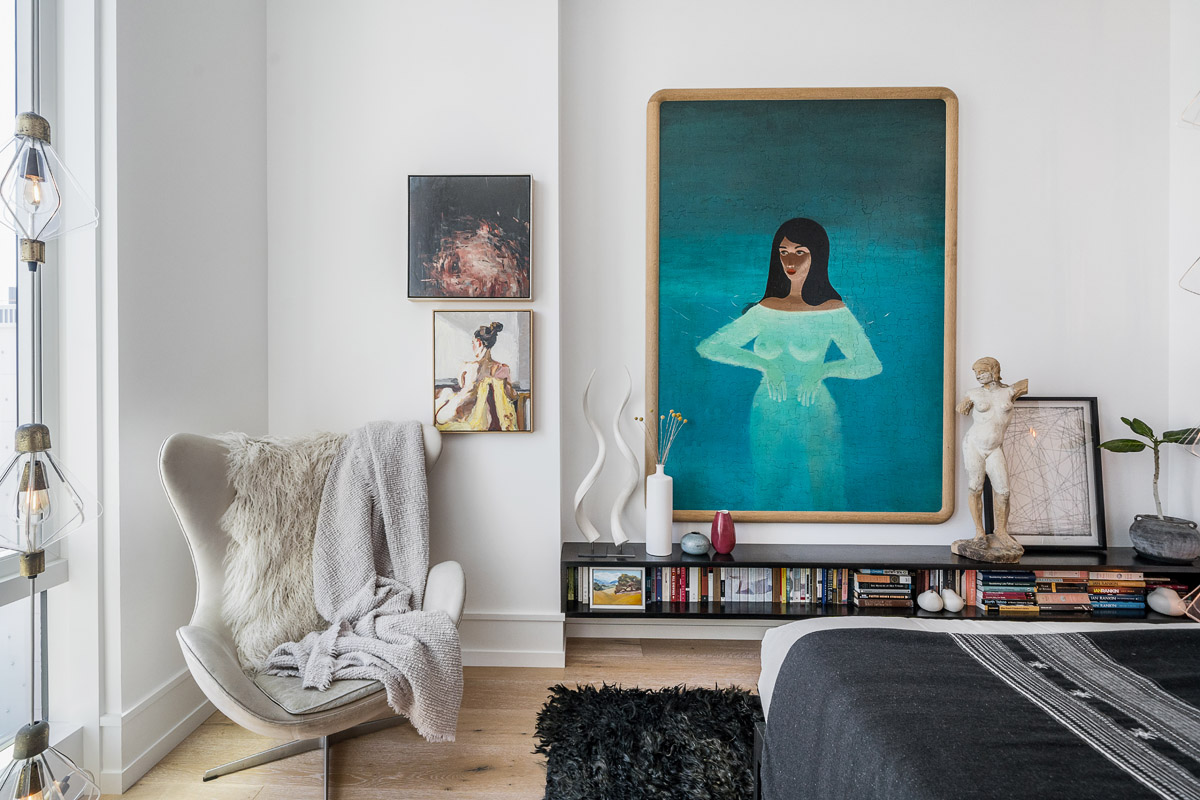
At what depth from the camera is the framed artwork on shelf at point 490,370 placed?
7.86 feet

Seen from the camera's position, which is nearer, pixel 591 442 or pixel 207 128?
pixel 207 128

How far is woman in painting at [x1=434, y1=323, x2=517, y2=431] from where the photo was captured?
7.86 feet

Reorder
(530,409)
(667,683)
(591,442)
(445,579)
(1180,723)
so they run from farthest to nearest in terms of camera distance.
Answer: (591,442) → (530,409) → (667,683) → (445,579) → (1180,723)

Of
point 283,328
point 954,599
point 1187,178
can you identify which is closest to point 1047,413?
point 954,599

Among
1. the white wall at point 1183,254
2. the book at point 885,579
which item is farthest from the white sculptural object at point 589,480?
the white wall at point 1183,254

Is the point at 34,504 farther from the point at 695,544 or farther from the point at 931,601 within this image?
the point at 931,601

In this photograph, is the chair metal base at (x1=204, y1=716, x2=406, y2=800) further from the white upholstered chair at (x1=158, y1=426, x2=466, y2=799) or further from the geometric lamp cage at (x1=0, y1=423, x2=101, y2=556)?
the geometric lamp cage at (x1=0, y1=423, x2=101, y2=556)

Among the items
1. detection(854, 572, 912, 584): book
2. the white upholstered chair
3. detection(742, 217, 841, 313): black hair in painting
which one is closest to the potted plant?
detection(854, 572, 912, 584): book

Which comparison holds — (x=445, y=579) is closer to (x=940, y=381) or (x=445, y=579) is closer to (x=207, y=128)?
(x=207, y=128)

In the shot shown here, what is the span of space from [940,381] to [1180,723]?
5.81 feet

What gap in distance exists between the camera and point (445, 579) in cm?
200

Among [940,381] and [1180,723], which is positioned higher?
[940,381]

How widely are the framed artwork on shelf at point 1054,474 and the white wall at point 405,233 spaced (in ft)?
6.24

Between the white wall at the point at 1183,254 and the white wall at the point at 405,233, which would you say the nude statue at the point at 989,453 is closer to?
the white wall at the point at 1183,254
